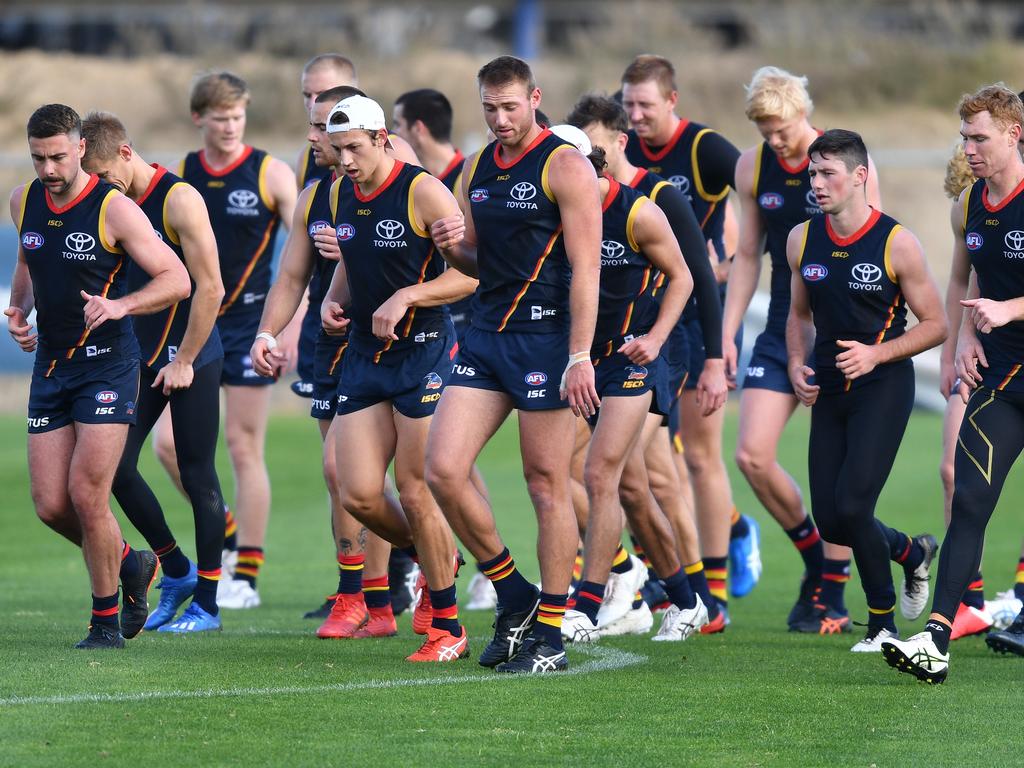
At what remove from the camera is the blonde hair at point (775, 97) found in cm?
902

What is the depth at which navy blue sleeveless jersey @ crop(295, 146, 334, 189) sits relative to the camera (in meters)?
9.76

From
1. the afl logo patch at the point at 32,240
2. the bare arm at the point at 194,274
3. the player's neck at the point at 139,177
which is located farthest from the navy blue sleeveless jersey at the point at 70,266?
the player's neck at the point at 139,177

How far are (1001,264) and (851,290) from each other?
0.79m

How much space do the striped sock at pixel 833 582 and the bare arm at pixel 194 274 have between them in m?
3.62

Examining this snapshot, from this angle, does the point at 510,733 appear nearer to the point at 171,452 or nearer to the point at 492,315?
the point at 492,315

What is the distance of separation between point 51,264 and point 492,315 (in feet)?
6.68

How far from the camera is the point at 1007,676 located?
24.5 ft

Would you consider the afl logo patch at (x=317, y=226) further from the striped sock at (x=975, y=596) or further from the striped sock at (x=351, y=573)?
the striped sock at (x=975, y=596)

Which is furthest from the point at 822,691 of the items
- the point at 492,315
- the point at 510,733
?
the point at 492,315

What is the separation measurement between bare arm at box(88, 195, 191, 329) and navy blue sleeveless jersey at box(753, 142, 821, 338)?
3383 millimetres

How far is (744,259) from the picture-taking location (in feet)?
31.5

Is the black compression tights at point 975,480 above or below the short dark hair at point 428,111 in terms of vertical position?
below

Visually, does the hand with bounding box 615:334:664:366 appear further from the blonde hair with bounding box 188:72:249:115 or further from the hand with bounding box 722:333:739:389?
the blonde hair with bounding box 188:72:249:115

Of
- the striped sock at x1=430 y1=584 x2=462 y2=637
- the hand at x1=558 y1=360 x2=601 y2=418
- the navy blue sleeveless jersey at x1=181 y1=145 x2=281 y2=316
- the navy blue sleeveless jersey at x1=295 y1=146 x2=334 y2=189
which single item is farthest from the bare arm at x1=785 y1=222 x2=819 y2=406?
the navy blue sleeveless jersey at x1=181 y1=145 x2=281 y2=316
